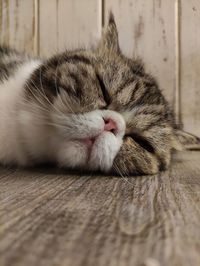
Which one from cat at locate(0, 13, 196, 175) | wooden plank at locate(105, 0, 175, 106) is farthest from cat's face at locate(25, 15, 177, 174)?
wooden plank at locate(105, 0, 175, 106)

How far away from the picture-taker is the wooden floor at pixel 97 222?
18.5 inches

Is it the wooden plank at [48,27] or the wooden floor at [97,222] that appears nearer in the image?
the wooden floor at [97,222]

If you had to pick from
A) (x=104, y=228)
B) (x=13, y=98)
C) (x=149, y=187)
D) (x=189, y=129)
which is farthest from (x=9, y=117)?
(x=189, y=129)

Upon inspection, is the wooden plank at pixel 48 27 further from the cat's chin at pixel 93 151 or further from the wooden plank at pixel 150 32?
the cat's chin at pixel 93 151

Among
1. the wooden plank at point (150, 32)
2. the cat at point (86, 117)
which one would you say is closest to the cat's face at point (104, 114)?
the cat at point (86, 117)

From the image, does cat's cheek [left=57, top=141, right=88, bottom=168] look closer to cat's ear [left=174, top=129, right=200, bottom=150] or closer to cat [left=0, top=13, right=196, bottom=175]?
cat [left=0, top=13, right=196, bottom=175]

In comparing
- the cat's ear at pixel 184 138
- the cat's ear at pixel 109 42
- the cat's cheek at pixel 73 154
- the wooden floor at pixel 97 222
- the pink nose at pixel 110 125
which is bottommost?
the wooden floor at pixel 97 222

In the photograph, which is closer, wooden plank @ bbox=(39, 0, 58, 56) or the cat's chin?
the cat's chin

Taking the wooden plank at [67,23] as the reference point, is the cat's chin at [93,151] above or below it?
below

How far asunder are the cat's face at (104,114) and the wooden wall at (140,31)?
0.63 m

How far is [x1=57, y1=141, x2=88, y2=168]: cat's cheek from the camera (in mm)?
1003

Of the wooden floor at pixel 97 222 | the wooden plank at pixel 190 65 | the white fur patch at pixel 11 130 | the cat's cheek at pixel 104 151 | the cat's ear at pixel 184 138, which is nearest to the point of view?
the wooden floor at pixel 97 222

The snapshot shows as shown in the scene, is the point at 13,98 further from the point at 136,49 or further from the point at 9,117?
the point at 136,49

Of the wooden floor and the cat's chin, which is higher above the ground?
the cat's chin
